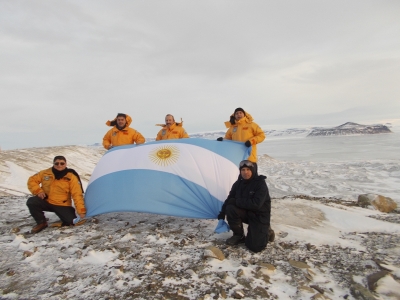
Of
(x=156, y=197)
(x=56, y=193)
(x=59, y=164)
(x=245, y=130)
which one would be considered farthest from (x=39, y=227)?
(x=245, y=130)

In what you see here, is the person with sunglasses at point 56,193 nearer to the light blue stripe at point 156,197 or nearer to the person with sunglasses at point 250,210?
the light blue stripe at point 156,197

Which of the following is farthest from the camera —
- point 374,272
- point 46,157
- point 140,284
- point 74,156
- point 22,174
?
point 74,156

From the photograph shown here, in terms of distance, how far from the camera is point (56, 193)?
4426mm

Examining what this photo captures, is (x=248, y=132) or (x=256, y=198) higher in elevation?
(x=248, y=132)

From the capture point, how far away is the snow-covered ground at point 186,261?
2713 millimetres

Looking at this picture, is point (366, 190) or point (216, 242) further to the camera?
point (366, 190)

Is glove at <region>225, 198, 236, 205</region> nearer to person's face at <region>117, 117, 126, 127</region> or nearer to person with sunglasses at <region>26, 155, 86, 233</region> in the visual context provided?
person with sunglasses at <region>26, 155, 86, 233</region>

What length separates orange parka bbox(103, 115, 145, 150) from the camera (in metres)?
5.91

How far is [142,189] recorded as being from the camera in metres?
4.29

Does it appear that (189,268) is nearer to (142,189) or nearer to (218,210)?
(218,210)

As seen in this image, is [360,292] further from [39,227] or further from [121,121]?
[121,121]

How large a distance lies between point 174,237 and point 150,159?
139 cm

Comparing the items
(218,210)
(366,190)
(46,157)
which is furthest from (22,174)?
(366,190)

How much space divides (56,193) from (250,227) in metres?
3.24
